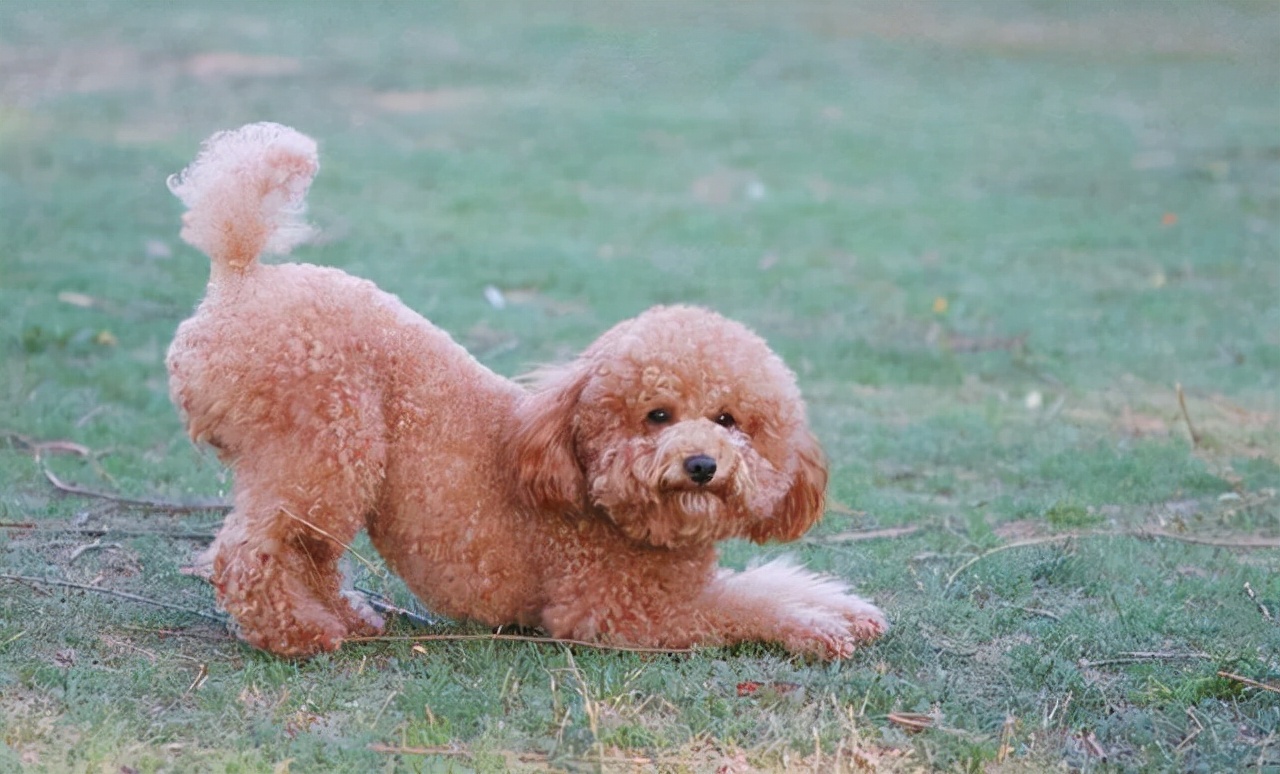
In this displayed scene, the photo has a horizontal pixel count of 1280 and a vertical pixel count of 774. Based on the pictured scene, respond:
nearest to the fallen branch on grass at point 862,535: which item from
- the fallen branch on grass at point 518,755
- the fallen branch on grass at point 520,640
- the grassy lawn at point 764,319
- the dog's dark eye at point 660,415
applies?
the grassy lawn at point 764,319

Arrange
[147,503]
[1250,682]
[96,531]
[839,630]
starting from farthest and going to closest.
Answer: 1. [147,503]
2. [96,531]
3. [839,630]
4. [1250,682]

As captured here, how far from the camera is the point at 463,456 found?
3998mm

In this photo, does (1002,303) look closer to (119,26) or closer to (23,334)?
(23,334)

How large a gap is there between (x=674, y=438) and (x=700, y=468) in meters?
0.10

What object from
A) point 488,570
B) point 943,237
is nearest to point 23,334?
point 488,570

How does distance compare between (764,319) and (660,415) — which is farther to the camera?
(764,319)

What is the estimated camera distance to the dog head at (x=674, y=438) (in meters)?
3.73

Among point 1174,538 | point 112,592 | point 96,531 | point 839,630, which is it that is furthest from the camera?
point 1174,538

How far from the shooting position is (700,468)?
3.68 metres

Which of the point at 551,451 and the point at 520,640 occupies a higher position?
the point at 551,451

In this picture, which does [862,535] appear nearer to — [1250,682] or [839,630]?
[839,630]

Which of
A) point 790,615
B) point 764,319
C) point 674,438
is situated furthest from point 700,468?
point 764,319

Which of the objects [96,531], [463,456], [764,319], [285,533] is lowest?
[764,319]

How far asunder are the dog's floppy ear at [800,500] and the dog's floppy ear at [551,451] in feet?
1.59
